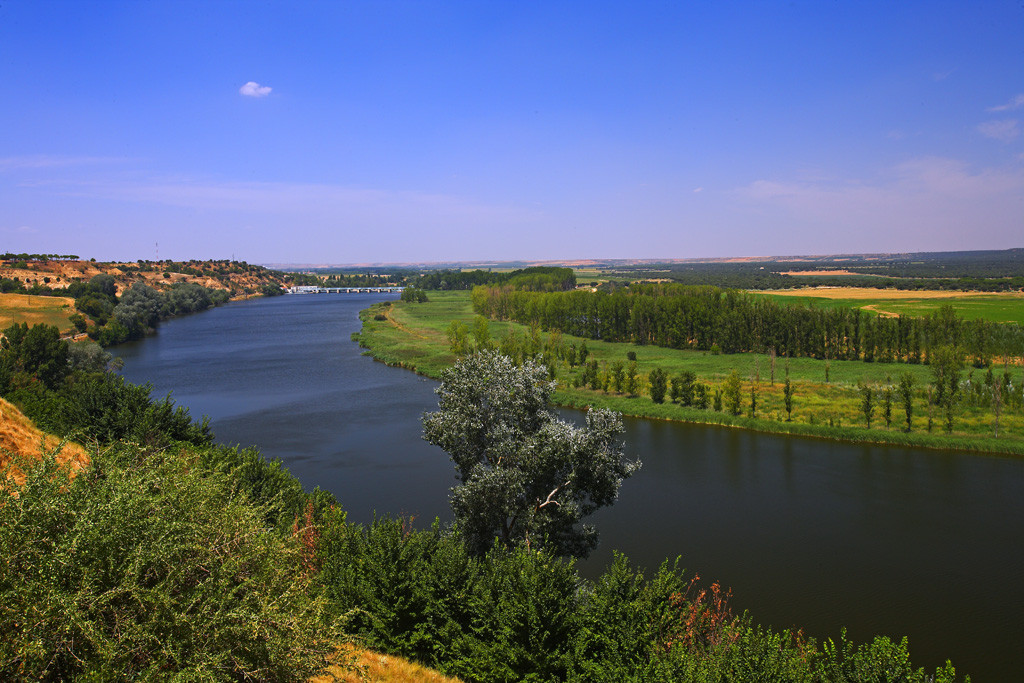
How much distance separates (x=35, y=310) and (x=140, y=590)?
254 feet

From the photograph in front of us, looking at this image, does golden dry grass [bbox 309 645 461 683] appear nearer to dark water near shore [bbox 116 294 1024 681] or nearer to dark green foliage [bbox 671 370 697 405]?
dark water near shore [bbox 116 294 1024 681]

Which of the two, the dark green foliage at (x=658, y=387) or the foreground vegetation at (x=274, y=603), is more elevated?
the foreground vegetation at (x=274, y=603)

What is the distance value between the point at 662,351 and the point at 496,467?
50578 millimetres

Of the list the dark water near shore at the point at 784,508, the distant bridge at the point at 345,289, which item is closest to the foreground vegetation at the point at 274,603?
the dark water near shore at the point at 784,508

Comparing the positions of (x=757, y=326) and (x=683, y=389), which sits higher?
(x=757, y=326)

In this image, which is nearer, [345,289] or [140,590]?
[140,590]

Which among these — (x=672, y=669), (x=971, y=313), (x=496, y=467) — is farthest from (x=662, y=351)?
(x=672, y=669)

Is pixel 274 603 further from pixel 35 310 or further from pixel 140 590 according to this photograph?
pixel 35 310

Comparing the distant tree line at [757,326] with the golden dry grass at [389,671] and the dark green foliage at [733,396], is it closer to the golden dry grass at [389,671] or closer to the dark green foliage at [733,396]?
the dark green foliage at [733,396]

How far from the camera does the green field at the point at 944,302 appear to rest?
67.6 meters

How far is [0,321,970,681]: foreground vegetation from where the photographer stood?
6141mm

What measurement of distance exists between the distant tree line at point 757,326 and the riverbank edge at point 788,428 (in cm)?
1863

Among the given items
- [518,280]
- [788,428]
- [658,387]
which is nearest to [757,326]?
[658,387]

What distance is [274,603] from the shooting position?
7.12 metres
